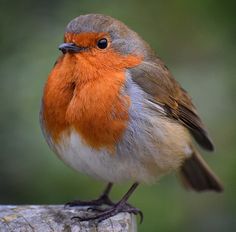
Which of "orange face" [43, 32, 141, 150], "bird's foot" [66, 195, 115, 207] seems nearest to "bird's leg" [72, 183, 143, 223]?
Answer: "bird's foot" [66, 195, 115, 207]

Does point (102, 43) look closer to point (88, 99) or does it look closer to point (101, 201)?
point (88, 99)

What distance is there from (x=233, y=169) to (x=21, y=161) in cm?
144

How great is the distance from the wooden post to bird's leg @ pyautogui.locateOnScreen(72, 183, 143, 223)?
0.07 m

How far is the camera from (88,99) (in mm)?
4746

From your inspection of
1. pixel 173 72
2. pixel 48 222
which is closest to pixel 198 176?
pixel 173 72

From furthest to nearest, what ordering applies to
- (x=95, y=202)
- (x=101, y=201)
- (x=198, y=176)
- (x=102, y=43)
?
(x=198, y=176) < (x=101, y=201) < (x=95, y=202) < (x=102, y=43)

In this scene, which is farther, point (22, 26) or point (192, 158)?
point (192, 158)

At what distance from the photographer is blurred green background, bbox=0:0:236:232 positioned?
16.8 feet

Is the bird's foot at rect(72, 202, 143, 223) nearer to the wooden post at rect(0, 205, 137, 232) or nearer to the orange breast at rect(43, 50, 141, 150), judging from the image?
the wooden post at rect(0, 205, 137, 232)

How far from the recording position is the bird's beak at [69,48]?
4.78m

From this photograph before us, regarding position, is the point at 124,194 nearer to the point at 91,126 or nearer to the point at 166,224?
the point at 166,224

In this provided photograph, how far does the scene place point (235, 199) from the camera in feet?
18.3

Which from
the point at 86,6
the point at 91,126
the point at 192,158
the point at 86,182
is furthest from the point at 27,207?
the point at 192,158

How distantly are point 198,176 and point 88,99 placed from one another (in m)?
1.56
